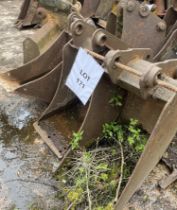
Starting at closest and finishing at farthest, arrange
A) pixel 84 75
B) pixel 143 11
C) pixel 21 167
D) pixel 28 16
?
pixel 84 75 → pixel 21 167 → pixel 143 11 → pixel 28 16

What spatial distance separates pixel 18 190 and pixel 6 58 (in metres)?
1.69

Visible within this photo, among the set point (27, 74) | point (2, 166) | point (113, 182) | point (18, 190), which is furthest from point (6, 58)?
point (113, 182)

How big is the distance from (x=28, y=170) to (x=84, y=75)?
25.3 inches

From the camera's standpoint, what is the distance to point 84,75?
2227 mm

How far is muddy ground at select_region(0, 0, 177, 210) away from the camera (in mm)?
2084

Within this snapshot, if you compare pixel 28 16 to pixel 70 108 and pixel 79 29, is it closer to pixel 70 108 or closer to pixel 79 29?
pixel 70 108

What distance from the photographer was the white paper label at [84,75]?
2.13 m

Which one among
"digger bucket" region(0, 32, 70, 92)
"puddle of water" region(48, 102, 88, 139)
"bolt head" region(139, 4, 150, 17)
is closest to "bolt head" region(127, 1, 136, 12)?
"bolt head" region(139, 4, 150, 17)

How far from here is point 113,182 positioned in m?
2.09

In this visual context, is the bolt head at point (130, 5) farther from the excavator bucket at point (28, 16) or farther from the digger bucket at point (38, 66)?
the excavator bucket at point (28, 16)

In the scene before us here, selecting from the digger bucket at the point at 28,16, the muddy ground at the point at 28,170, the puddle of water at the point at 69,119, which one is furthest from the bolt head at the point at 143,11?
the digger bucket at the point at 28,16

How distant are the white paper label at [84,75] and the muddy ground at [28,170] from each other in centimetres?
44

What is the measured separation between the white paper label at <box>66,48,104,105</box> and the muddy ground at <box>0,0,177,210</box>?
44 cm

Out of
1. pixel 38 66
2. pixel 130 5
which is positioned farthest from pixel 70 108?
pixel 130 5
